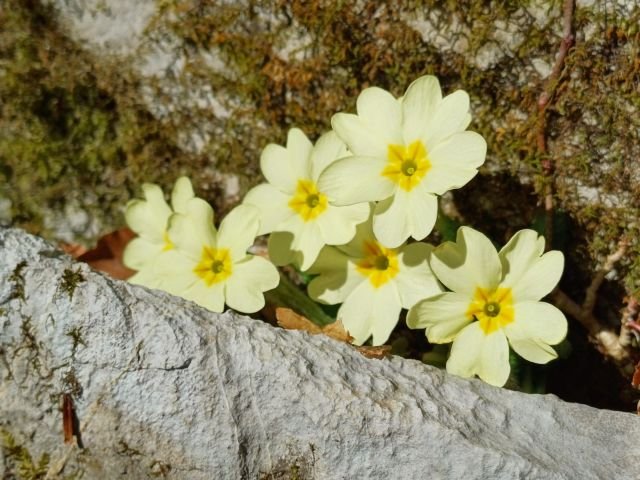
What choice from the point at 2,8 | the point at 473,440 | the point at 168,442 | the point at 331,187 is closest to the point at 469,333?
the point at 473,440

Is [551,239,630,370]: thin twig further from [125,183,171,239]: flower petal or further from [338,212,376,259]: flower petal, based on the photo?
[125,183,171,239]: flower petal

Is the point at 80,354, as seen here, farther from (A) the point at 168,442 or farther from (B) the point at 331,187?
(B) the point at 331,187

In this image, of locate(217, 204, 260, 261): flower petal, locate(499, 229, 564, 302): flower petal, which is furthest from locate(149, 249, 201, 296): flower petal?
locate(499, 229, 564, 302): flower petal

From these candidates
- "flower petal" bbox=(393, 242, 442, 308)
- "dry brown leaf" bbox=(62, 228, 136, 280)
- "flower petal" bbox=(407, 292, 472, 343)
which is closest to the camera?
"flower petal" bbox=(407, 292, 472, 343)

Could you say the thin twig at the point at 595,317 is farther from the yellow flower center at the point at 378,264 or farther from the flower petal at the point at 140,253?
the flower petal at the point at 140,253

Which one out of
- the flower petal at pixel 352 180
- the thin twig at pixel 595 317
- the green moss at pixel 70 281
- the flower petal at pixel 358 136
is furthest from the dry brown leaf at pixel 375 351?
the green moss at pixel 70 281

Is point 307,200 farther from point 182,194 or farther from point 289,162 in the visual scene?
point 182,194
